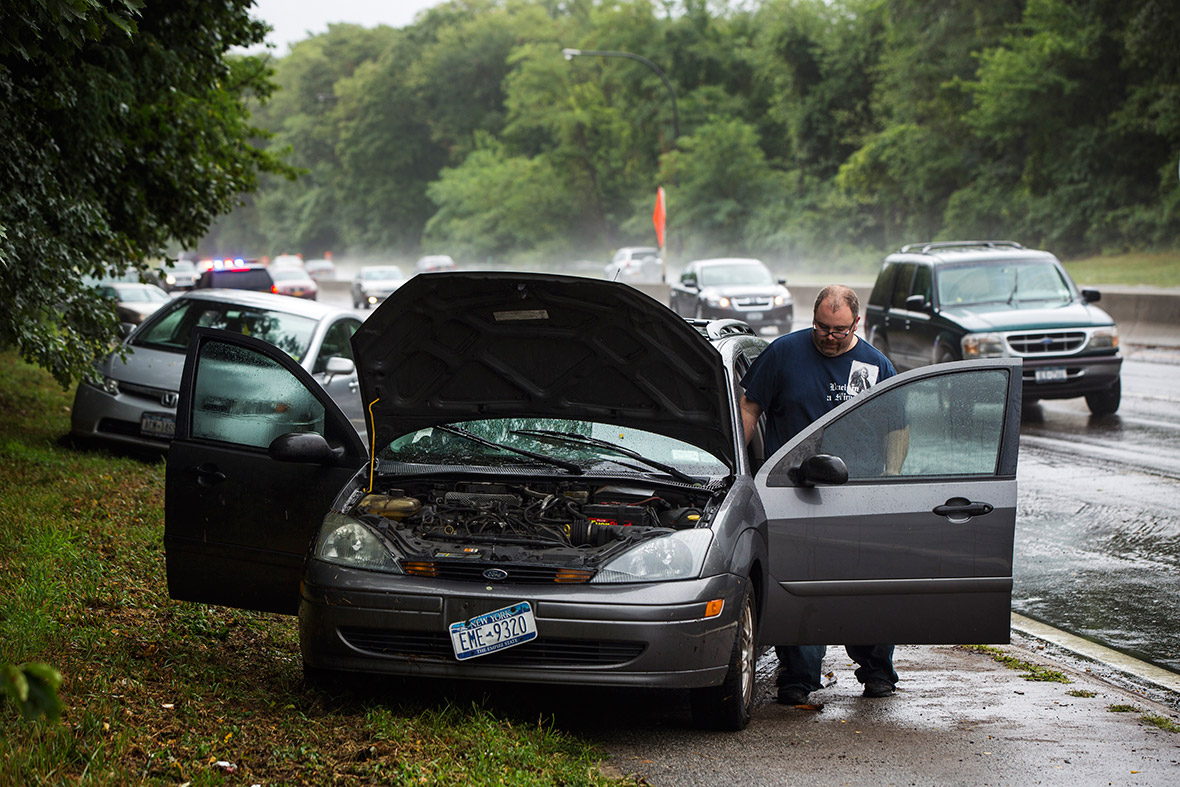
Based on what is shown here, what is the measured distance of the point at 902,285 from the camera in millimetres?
16891

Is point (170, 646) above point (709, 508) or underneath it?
underneath

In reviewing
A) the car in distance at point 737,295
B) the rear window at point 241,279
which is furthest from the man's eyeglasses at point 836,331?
the car in distance at point 737,295

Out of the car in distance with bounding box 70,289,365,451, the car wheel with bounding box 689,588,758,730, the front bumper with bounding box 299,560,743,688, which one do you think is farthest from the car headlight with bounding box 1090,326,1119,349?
the front bumper with bounding box 299,560,743,688

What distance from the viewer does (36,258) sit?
29.7 feet

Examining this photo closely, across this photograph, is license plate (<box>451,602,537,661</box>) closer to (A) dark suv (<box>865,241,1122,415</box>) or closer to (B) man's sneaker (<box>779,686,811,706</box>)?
(B) man's sneaker (<box>779,686,811,706</box>)

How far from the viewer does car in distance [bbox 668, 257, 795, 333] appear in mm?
27078

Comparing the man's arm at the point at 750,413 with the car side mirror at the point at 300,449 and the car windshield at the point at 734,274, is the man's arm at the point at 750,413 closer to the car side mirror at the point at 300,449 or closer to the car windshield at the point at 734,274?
the car side mirror at the point at 300,449

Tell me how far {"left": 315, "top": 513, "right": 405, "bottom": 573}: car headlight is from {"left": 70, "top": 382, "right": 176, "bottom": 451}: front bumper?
6320 mm

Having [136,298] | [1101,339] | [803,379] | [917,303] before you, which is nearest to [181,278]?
[136,298]

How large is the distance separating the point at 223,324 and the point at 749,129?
52.4 meters

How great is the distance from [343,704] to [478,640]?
74 cm

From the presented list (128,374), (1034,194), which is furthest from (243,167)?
(1034,194)

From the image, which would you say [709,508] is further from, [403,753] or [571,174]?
[571,174]

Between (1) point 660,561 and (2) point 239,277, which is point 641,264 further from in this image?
(1) point 660,561
